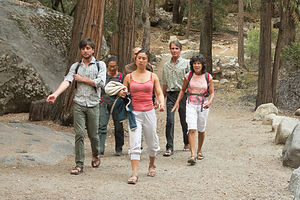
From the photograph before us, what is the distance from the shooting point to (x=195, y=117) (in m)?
7.18

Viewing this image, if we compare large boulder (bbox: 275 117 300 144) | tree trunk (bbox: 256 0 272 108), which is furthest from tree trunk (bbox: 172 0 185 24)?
large boulder (bbox: 275 117 300 144)

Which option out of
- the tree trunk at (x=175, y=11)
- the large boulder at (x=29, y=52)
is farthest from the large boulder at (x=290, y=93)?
the tree trunk at (x=175, y=11)

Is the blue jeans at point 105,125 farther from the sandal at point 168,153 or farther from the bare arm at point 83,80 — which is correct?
the bare arm at point 83,80

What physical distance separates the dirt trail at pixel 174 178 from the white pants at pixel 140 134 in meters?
0.39

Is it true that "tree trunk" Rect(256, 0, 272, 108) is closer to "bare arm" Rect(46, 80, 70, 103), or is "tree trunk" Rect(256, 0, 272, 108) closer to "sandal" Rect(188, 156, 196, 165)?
"sandal" Rect(188, 156, 196, 165)

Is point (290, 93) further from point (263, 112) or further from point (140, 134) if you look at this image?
point (140, 134)

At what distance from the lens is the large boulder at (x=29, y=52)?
11258mm

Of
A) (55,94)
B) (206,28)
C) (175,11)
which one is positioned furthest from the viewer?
(175,11)

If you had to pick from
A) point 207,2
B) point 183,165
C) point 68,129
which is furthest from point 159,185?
point 207,2

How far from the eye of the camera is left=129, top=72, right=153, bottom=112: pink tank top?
5.89 meters

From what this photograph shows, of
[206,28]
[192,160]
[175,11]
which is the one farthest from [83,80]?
[175,11]

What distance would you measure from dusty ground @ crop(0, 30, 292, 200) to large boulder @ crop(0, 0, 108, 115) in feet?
10.8

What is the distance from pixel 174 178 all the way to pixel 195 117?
1.38 metres

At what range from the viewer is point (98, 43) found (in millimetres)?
10211
